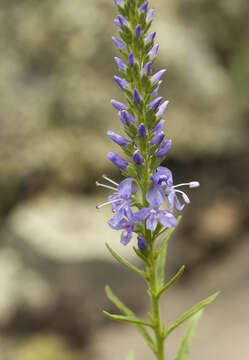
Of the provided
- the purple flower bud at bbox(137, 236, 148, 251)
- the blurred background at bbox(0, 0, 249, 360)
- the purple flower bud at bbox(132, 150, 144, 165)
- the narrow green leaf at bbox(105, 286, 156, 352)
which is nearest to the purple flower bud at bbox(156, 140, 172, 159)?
the purple flower bud at bbox(132, 150, 144, 165)

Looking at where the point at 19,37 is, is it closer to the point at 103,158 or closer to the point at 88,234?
the point at 103,158

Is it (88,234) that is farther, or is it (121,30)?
(88,234)

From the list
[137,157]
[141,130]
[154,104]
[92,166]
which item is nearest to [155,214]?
[137,157]

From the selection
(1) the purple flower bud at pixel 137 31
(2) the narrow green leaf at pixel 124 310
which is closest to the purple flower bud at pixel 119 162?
(1) the purple flower bud at pixel 137 31

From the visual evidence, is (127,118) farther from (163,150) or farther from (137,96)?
(163,150)

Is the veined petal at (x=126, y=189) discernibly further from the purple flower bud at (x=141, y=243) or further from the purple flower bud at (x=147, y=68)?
the purple flower bud at (x=147, y=68)

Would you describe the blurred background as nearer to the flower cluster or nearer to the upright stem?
the upright stem

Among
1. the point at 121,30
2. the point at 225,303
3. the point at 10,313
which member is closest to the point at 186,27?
the point at 225,303
